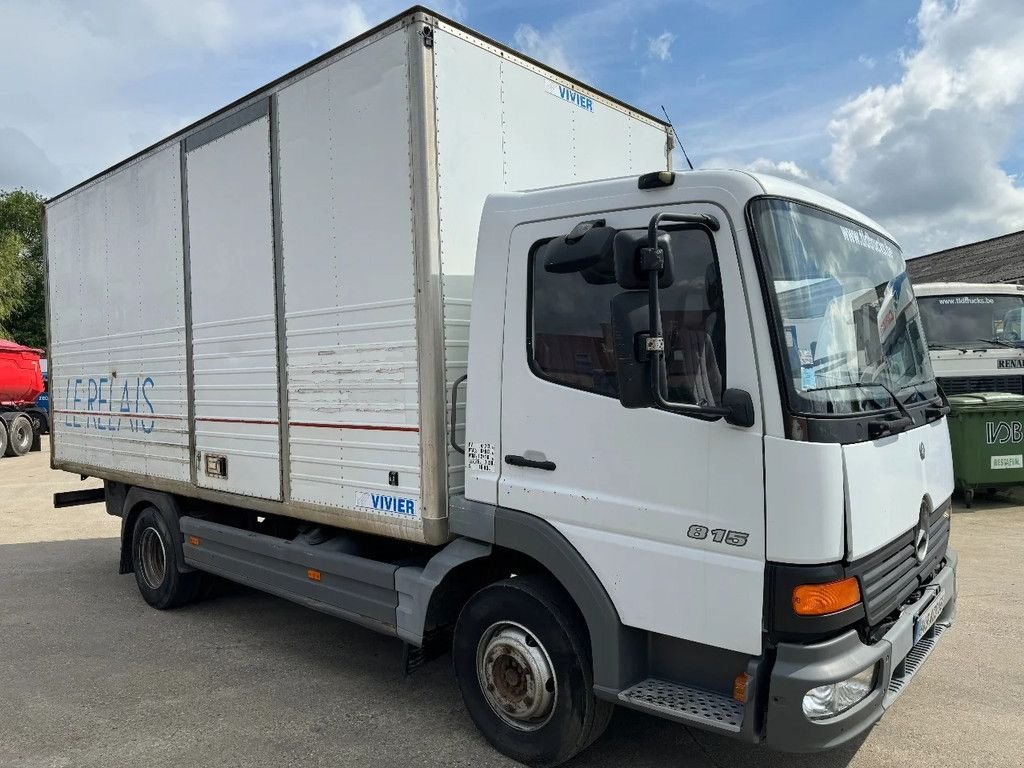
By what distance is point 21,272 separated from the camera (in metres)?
37.0

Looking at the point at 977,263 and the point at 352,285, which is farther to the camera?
the point at 977,263

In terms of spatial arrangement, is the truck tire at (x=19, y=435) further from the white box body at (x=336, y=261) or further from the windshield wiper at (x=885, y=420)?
the windshield wiper at (x=885, y=420)

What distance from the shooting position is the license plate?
3326mm

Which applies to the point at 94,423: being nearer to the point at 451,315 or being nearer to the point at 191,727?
the point at 191,727

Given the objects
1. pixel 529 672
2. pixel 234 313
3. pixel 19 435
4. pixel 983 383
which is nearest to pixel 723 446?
pixel 529 672

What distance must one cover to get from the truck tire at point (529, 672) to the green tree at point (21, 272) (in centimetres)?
3639

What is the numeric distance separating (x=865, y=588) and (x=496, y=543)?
156 centimetres

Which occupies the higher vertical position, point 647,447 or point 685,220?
point 685,220

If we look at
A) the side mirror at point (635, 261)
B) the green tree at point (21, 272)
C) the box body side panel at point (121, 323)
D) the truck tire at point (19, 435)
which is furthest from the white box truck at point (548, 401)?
the green tree at point (21, 272)

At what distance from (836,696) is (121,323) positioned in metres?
5.96

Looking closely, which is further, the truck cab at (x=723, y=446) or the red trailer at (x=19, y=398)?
the red trailer at (x=19, y=398)

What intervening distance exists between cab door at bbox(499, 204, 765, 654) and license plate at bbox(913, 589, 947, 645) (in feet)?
3.01

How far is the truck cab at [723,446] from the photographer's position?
283 centimetres

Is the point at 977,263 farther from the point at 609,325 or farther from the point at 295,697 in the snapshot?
the point at 295,697
